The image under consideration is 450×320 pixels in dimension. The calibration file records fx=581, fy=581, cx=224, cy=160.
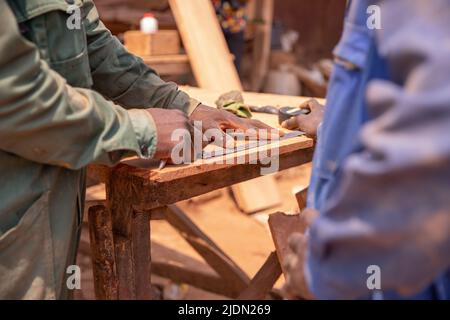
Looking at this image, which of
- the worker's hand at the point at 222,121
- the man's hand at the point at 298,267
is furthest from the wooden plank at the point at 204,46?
the man's hand at the point at 298,267

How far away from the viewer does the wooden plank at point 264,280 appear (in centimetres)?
225

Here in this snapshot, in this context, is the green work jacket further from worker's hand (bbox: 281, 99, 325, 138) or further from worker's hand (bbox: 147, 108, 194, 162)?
worker's hand (bbox: 281, 99, 325, 138)

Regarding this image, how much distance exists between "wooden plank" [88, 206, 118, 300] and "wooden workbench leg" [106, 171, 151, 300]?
0.02 m

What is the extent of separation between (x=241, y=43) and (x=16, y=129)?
4.76 m

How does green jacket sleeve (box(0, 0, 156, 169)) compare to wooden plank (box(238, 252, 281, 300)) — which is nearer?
green jacket sleeve (box(0, 0, 156, 169))

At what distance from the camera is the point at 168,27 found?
502 centimetres

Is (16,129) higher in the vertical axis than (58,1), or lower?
lower

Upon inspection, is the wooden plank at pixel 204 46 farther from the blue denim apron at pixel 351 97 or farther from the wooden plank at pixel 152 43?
the blue denim apron at pixel 351 97

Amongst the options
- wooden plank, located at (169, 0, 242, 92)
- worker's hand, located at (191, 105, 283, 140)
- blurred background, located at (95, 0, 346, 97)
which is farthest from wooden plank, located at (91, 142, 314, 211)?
wooden plank, located at (169, 0, 242, 92)

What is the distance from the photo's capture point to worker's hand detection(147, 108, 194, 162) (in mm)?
1471

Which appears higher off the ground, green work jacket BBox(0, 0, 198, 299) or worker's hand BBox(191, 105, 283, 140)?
green work jacket BBox(0, 0, 198, 299)

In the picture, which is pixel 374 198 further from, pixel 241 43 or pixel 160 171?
pixel 241 43
